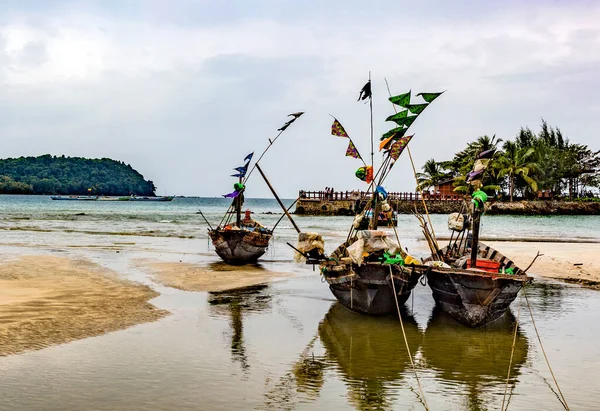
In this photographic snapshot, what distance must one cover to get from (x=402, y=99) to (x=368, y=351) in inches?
217

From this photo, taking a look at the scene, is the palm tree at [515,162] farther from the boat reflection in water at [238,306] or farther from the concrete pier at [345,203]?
the boat reflection in water at [238,306]

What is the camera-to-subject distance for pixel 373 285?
11703 millimetres

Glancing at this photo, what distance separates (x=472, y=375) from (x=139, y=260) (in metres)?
16.3

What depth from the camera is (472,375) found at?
8766 millimetres

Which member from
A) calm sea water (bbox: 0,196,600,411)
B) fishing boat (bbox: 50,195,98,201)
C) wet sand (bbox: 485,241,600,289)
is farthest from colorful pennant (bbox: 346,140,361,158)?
fishing boat (bbox: 50,195,98,201)

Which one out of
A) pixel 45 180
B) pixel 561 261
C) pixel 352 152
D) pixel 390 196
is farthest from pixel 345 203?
pixel 45 180

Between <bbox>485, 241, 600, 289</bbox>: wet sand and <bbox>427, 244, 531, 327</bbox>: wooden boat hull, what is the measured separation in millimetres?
8382

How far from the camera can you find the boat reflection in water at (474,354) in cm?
837

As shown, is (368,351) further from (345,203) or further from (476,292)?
(345,203)

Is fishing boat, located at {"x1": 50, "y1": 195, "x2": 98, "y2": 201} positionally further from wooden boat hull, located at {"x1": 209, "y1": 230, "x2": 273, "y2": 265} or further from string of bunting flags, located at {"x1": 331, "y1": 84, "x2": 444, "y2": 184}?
string of bunting flags, located at {"x1": 331, "y1": 84, "x2": 444, "y2": 184}

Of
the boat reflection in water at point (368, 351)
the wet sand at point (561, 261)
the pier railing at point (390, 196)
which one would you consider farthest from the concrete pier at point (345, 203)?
the boat reflection in water at point (368, 351)

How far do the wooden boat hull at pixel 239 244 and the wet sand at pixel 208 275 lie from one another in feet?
1.30

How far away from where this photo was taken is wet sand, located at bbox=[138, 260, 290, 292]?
1656cm

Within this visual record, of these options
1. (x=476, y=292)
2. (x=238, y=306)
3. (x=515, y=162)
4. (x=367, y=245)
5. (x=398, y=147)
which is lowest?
(x=238, y=306)
